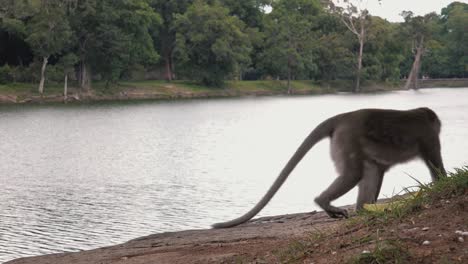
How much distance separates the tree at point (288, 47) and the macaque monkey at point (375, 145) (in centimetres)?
9785

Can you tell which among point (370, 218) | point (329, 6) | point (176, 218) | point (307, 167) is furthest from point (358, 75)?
point (370, 218)

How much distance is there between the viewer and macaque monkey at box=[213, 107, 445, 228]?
8273 millimetres

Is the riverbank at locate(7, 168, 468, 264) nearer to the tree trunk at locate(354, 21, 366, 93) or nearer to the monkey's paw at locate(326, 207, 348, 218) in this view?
the monkey's paw at locate(326, 207, 348, 218)

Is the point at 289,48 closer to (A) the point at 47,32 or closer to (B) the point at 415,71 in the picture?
(B) the point at 415,71

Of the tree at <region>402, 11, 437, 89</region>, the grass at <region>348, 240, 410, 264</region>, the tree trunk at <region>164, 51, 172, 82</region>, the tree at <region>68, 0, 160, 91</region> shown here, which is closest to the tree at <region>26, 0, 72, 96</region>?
the tree at <region>68, 0, 160, 91</region>

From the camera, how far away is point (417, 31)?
126m

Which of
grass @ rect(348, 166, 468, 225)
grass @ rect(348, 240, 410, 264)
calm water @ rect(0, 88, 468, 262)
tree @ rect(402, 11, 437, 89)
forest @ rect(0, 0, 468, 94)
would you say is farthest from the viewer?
tree @ rect(402, 11, 437, 89)

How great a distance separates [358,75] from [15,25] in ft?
198

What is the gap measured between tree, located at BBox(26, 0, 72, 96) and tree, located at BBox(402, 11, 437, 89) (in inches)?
2634

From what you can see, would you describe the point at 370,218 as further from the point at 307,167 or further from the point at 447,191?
the point at 307,167

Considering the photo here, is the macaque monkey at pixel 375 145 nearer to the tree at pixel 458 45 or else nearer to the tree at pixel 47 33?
the tree at pixel 47 33

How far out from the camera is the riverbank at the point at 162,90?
7594 centimetres

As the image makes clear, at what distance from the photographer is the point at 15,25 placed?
74.6 meters

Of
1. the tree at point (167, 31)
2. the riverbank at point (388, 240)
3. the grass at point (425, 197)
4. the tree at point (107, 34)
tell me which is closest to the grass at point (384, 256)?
the riverbank at point (388, 240)
